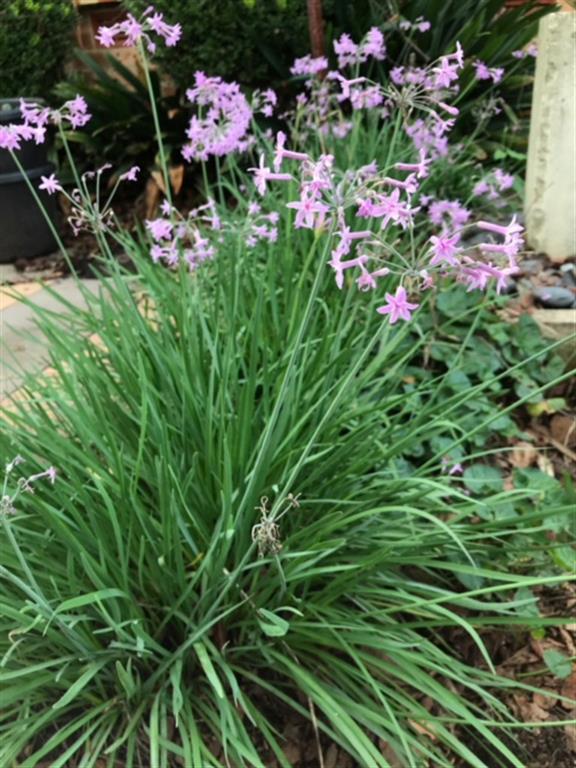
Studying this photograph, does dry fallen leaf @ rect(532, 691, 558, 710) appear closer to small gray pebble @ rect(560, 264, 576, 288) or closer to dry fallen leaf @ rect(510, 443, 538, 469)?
dry fallen leaf @ rect(510, 443, 538, 469)

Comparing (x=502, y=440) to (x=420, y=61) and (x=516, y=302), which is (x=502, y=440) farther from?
(x=420, y=61)

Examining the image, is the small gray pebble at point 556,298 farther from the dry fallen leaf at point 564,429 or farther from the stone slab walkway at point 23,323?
the stone slab walkway at point 23,323

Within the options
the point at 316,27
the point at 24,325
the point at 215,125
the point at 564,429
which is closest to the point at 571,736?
the point at 564,429

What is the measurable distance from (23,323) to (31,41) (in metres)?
2.05

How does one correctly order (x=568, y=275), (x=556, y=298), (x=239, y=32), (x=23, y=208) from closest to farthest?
1. (x=556, y=298)
2. (x=568, y=275)
3. (x=239, y=32)
4. (x=23, y=208)

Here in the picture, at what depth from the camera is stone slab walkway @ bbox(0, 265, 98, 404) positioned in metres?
2.62

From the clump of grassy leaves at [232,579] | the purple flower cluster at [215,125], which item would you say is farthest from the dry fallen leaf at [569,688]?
the purple flower cluster at [215,125]

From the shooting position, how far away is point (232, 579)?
3.80ft

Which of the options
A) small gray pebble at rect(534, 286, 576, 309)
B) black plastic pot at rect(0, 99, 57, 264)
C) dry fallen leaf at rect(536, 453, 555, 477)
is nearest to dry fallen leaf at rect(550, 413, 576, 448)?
dry fallen leaf at rect(536, 453, 555, 477)

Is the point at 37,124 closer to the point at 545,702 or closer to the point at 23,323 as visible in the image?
the point at 545,702

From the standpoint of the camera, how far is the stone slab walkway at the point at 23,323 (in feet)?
8.59

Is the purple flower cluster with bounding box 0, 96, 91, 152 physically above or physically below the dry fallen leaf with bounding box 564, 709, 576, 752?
above

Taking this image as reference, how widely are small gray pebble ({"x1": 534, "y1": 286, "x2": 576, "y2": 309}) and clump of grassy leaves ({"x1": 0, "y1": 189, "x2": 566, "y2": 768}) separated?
1.14 meters

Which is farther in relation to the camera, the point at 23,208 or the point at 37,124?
the point at 23,208
